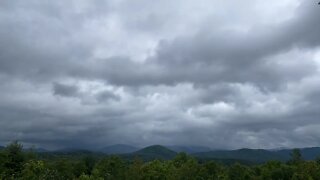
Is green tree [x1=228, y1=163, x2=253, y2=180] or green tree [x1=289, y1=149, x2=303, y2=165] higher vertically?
green tree [x1=289, y1=149, x2=303, y2=165]

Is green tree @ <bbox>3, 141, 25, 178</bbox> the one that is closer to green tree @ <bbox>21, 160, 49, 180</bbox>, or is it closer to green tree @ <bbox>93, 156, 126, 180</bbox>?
green tree @ <bbox>21, 160, 49, 180</bbox>

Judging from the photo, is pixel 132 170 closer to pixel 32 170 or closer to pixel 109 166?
pixel 109 166

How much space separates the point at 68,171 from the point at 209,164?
51.7m

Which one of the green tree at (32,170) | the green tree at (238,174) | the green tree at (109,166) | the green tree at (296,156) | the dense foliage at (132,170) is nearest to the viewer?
the green tree at (32,170)

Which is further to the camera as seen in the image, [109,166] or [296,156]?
[296,156]

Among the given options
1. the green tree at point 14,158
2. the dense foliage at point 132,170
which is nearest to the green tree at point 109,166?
the dense foliage at point 132,170

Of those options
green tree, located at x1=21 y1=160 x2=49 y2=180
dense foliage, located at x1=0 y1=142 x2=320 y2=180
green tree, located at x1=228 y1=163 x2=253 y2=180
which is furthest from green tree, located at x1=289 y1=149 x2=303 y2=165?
green tree, located at x1=21 y1=160 x2=49 y2=180

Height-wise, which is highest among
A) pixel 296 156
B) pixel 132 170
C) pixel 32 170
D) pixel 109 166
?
pixel 296 156

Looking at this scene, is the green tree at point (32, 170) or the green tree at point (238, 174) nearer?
the green tree at point (32, 170)

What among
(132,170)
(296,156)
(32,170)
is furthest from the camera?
(296,156)

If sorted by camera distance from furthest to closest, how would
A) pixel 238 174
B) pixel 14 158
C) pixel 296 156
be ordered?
1. pixel 296 156
2. pixel 238 174
3. pixel 14 158

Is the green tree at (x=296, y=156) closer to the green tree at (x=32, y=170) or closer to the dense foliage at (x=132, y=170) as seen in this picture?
the dense foliage at (x=132, y=170)

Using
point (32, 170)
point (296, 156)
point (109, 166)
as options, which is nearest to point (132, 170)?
point (109, 166)

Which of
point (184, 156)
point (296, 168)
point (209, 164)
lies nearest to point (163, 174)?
point (209, 164)
